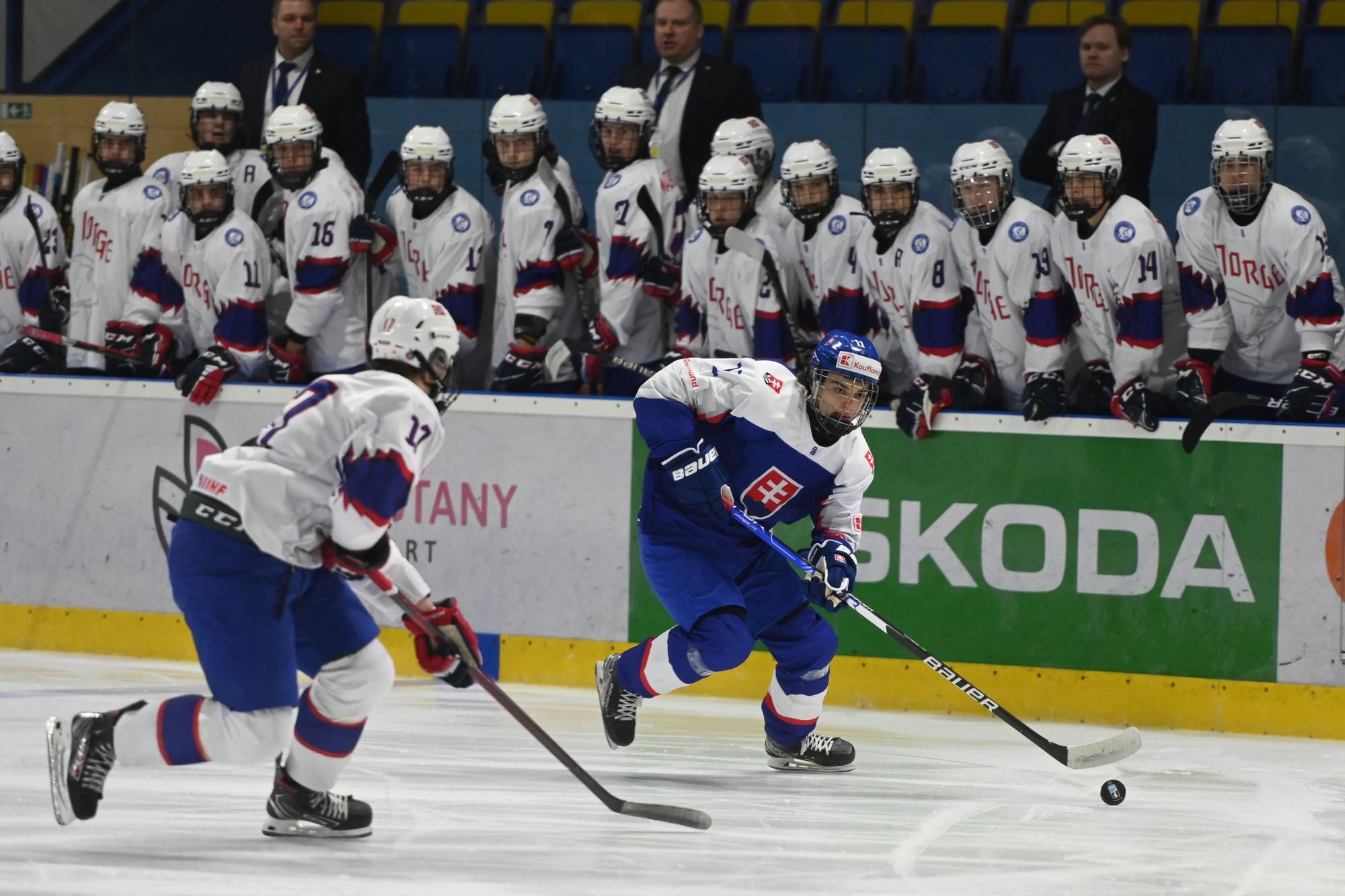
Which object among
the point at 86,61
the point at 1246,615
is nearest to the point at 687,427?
the point at 1246,615

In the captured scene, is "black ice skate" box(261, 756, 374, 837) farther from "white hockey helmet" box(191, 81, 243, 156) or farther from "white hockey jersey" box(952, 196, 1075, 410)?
"white hockey helmet" box(191, 81, 243, 156)

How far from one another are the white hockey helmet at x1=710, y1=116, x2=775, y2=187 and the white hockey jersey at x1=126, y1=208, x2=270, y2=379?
164 centimetres

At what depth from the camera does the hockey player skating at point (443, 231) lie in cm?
629

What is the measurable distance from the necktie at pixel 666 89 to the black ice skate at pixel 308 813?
316 centimetres

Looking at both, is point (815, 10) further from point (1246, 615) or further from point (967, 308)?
point (1246, 615)

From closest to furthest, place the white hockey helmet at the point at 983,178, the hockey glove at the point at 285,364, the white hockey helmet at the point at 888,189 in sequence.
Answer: the white hockey helmet at the point at 983,178 → the white hockey helmet at the point at 888,189 → the hockey glove at the point at 285,364

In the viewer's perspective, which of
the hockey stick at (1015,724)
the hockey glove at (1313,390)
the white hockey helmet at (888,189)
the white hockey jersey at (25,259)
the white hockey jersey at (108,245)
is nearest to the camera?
the hockey stick at (1015,724)

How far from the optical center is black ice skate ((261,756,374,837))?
13.0 ft

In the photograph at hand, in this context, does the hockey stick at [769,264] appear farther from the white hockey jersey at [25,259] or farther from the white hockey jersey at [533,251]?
the white hockey jersey at [25,259]

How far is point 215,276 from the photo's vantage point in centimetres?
642

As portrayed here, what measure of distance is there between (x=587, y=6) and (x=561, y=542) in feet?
7.45

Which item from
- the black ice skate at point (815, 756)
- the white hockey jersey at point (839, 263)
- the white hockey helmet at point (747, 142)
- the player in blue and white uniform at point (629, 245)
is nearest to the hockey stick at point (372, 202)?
the player in blue and white uniform at point (629, 245)

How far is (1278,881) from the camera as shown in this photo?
12.4ft

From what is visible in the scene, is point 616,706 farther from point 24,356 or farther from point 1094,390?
point 24,356
